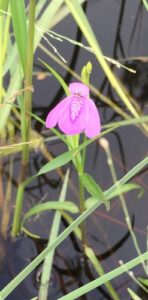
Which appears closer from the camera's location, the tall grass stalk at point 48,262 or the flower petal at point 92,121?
the flower petal at point 92,121

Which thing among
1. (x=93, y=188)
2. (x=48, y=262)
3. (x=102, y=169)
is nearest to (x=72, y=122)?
(x=93, y=188)

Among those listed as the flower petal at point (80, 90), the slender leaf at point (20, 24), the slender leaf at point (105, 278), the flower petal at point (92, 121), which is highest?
the slender leaf at point (20, 24)

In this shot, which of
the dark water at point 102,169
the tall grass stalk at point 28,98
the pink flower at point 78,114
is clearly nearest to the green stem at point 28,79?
the tall grass stalk at point 28,98

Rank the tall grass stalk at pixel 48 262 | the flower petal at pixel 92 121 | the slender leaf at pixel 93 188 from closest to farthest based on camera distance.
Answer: the flower petal at pixel 92 121 < the slender leaf at pixel 93 188 < the tall grass stalk at pixel 48 262

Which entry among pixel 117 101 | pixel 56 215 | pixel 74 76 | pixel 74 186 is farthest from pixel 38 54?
pixel 56 215

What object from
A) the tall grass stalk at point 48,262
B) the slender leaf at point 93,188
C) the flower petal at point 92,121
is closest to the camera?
the flower petal at point 92,121

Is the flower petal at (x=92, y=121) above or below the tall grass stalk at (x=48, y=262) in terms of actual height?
above

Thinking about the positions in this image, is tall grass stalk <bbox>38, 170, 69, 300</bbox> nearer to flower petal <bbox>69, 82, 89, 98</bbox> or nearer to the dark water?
the dark water

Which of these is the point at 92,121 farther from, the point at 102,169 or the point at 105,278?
the point at 102,169

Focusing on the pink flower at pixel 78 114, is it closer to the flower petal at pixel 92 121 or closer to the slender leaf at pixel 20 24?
the flower petal at pixel 92 121
